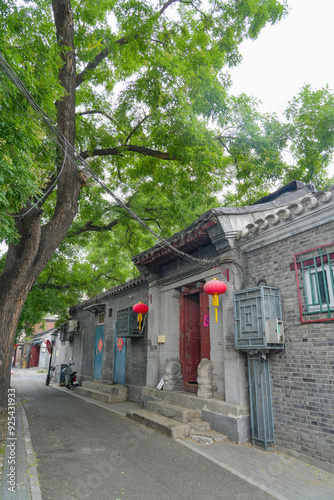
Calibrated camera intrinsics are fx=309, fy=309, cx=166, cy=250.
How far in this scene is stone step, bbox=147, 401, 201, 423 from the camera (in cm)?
661

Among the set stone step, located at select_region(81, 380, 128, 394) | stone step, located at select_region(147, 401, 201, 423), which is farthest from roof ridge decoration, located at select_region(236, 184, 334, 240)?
stone step, located at select_region(81, 380, 128, 394)

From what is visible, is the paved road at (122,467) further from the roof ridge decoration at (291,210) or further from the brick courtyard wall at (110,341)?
the roof ridge decoration at (291,210)

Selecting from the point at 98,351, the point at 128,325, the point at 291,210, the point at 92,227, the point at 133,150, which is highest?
the point at 133,150

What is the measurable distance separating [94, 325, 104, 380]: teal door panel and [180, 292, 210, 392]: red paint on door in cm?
551

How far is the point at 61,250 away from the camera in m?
13.2

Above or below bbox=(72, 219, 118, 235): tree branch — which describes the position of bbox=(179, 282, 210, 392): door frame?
below

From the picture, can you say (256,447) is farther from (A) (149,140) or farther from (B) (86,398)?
(A) (149,140)

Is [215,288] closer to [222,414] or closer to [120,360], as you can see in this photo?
[222,414]

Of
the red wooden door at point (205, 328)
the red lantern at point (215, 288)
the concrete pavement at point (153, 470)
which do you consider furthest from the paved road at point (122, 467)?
the red lantern at point (215, 288)

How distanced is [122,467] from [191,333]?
14.8 ft

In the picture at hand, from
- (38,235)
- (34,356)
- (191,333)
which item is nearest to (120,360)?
(191,333)

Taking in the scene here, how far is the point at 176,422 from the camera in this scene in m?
6.54

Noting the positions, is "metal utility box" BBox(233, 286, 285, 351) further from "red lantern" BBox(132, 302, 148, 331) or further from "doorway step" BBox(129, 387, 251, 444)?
"red lantern" BBox(132, 302, 148, 331)

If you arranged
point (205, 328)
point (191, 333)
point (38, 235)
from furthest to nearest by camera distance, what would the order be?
point (191, 333)
point (205, 328)
point (38, 235)
